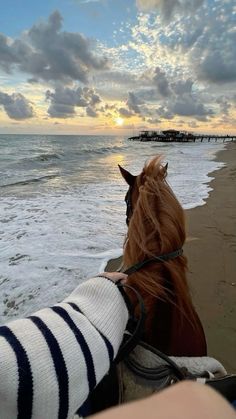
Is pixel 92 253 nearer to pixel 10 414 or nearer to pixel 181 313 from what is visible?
pixel 181 313

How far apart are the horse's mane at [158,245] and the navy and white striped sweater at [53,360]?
668mm

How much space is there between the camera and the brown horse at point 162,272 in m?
1.73

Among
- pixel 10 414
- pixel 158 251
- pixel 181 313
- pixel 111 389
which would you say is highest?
pixel 158 251

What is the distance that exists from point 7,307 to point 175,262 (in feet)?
9.53

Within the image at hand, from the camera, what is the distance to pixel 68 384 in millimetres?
883

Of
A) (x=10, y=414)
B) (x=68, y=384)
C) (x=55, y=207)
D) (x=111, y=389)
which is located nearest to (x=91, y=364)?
(x=68, y=384)

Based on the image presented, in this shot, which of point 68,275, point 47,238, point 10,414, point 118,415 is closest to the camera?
point 118,415

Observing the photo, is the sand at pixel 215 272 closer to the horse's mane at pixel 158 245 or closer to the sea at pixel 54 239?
the sea at pixel 54 239

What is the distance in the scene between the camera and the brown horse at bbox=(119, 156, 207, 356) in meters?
1.73

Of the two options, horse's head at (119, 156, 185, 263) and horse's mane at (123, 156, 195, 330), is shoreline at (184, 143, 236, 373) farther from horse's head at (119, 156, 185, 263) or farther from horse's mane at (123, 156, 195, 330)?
horse's head at (119, 156, 185, 263)

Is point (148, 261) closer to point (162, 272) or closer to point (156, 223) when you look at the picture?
point (162, 272)

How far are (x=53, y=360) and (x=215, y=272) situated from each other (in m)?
4.18

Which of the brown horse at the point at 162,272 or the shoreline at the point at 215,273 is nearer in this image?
the brown horse at the point at 162,272

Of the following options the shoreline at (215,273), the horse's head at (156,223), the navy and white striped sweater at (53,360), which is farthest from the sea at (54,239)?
the navy and white striped sweater at (53,360)
